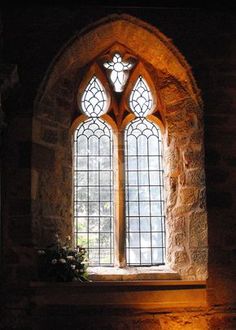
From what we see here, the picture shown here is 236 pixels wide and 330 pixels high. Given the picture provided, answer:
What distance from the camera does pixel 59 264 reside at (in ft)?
21.5

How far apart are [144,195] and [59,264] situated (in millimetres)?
1487

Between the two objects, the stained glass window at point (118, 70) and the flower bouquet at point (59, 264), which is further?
the stained glass window at point (118, 70)

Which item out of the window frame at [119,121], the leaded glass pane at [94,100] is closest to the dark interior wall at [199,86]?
the window frame at [119,121]

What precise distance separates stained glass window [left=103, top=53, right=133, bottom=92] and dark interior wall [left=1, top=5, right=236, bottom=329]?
2.52 feet

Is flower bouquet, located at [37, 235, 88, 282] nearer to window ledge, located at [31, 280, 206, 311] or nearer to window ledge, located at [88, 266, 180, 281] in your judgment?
window ledge, located at [31, 280, 206, 311]

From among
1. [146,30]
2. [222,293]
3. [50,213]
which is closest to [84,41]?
[146,30]

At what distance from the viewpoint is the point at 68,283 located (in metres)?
6.47

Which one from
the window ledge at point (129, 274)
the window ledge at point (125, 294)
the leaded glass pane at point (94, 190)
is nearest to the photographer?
the window ledge at point (125, 294)

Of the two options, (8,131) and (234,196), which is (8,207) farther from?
(234,196)

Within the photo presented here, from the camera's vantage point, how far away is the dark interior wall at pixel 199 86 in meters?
6.59

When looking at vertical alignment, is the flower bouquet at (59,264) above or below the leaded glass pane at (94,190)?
below

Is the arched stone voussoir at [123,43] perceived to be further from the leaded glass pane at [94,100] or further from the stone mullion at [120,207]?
the stone mullion at [120,207]

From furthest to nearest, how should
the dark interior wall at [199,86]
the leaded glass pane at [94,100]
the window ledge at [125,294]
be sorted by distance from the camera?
1. the leaded glass pane at [94,100]
2. the dark interior wall at [199,86]
3. the window ledge at [125,294]

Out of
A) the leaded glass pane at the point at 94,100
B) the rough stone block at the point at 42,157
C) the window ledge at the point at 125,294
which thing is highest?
the leaded glass pane at the point at 94,100
